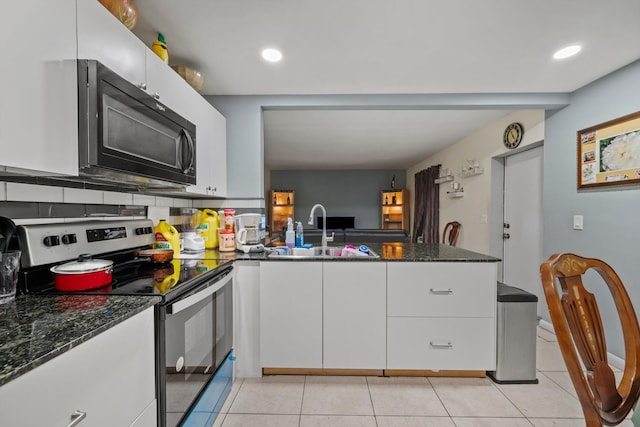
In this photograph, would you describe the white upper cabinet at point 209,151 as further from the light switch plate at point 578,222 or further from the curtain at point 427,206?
the curtain at point 427,206

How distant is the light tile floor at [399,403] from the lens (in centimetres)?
163

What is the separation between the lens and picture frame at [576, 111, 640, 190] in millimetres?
2067

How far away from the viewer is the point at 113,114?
114 cm

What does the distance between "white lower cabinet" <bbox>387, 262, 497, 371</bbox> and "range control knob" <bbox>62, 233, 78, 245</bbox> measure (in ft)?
5.63

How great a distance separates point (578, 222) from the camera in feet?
8.22

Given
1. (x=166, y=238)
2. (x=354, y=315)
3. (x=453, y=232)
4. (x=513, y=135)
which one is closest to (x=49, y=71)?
(x=166, y=238)

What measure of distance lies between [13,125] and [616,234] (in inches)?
134

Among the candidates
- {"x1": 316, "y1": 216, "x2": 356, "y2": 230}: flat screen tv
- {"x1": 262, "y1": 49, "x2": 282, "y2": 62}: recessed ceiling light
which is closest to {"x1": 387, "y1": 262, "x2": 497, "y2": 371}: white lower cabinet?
{"x1": 262, "y1": 49, "x2": 282, "y2": 62}: recessed ceiling light

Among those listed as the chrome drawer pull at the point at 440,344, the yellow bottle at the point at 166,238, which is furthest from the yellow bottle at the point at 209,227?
the chrome drawer pull at the point at 440,344

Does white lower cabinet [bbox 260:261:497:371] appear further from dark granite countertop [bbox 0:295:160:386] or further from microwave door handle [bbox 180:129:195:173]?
dark granite countertop [bbox 0:295:160:386]

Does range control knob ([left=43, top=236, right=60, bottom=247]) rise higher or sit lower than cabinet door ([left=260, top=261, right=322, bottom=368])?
→ higher

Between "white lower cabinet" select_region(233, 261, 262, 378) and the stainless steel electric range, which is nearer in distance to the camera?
the stainless steel electric range

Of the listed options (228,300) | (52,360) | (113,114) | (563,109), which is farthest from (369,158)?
(52,360)

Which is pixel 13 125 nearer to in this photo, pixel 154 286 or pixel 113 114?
pixel 113 114
